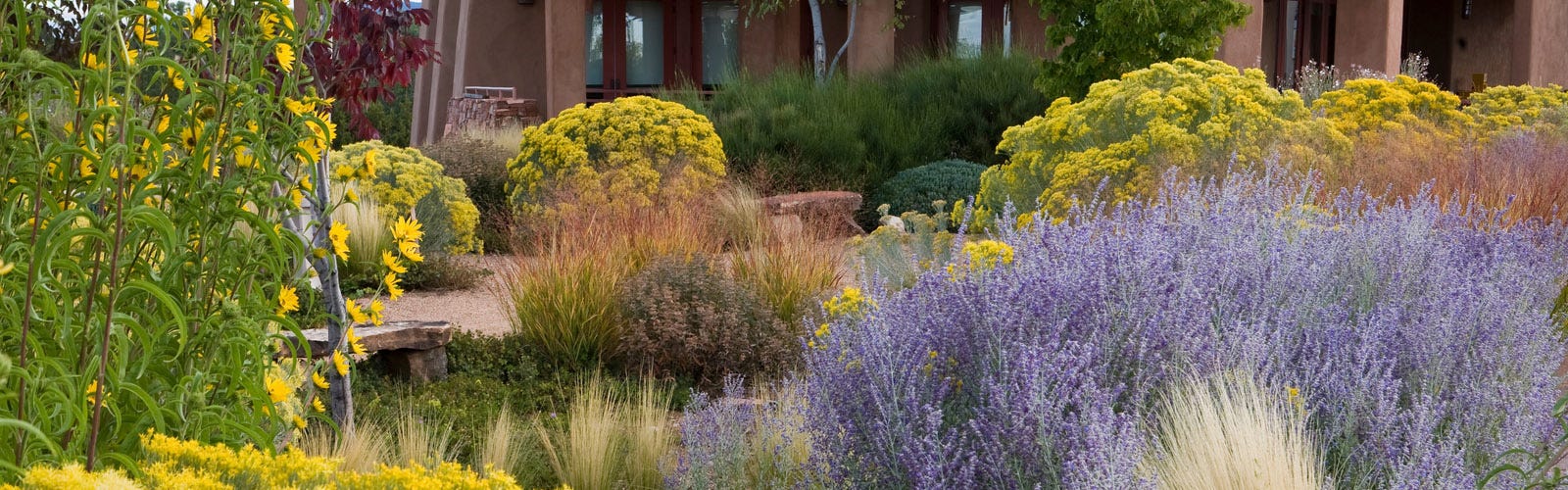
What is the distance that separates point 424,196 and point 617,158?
1.50 meters

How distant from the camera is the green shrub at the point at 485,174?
429 inches

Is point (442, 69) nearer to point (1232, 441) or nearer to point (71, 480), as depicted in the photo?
point (1232, 441)

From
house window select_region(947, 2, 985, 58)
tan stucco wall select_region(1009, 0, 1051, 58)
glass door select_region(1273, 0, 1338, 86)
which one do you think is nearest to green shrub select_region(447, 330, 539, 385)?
tan stucco wall select_region(1009, 0, 1051, 58)

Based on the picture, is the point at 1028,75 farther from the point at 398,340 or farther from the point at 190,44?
the point at 190,44

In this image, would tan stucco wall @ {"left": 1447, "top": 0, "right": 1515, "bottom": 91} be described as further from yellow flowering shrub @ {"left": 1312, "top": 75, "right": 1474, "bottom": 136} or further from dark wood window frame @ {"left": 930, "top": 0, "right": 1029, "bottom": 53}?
yellow flowering shrub @ {"left": 1312, "top": 75, "right": 1474, "bottom": 136}

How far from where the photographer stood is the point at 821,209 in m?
11.3

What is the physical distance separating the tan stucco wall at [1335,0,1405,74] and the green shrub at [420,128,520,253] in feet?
32.5

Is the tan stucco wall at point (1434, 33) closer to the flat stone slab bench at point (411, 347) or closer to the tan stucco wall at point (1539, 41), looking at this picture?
the tan stucco wall at point (1539, 41)

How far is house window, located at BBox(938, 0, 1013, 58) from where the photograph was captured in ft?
58.5

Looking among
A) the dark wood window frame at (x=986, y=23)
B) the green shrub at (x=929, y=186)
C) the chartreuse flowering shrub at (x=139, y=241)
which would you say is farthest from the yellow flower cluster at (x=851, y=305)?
the dark wood window frame at (x=986, y=23)

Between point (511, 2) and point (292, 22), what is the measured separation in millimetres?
16905

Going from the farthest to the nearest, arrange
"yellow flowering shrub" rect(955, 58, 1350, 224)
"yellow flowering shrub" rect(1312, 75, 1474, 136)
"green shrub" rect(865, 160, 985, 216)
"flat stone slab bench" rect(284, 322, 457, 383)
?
"green shrub" rect(865, 160, 985, 216) < "yellow flowering shrub" rect(1312, 75, 1474, 136) < "yellow flowering shrub" rect(955, 58, 1350, 224) < "flat stone slab bench" rect(284, 322, 457, 383)

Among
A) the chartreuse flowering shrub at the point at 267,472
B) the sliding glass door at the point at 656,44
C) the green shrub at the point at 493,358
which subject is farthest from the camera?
the sliding glass door at the point at 656,44

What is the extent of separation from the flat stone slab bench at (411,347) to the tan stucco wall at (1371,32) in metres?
13.3
